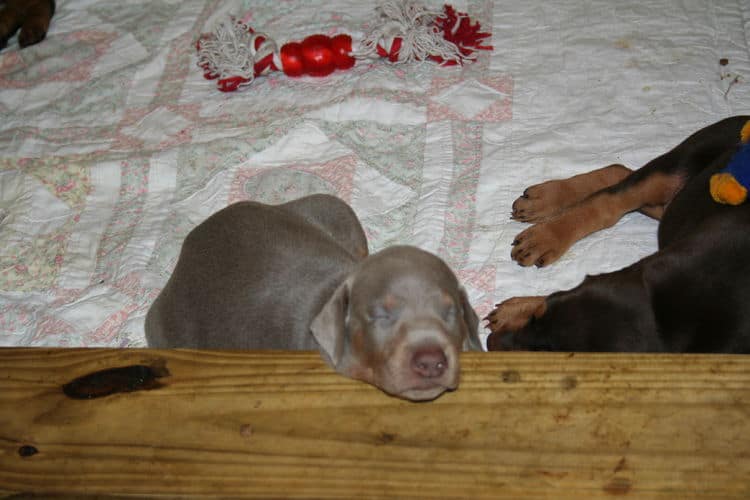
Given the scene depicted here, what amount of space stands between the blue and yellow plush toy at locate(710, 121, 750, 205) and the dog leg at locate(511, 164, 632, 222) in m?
0.93

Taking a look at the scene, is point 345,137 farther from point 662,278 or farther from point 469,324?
point 662,278

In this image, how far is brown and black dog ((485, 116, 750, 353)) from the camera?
307 cm

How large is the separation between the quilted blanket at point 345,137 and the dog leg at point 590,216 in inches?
3.1

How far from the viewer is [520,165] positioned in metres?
4.16

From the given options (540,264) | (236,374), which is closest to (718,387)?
(236,374)

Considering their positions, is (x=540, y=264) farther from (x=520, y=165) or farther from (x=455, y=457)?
(x=455, y=457)

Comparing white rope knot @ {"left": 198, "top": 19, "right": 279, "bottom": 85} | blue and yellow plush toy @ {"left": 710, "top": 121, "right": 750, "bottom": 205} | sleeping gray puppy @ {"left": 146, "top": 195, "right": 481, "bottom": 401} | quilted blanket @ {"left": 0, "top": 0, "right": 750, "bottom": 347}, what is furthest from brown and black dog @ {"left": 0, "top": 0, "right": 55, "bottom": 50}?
blue and yellow plush toy @ {"left": 710, "top": 121, "right": 750, "bottom": 205}

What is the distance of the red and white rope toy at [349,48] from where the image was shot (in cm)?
469

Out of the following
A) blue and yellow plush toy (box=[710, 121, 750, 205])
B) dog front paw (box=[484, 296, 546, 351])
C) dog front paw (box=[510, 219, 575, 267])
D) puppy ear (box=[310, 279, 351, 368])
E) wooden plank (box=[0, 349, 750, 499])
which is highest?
wooden plank (box=[0, 349, 750, 499])

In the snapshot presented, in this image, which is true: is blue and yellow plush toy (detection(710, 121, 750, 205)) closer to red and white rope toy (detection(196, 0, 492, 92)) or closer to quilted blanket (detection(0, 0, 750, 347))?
quilted blanket (detection(0, 0, 750, 347))

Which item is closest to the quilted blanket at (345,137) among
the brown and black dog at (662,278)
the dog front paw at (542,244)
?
the dog front paw at (542,244)

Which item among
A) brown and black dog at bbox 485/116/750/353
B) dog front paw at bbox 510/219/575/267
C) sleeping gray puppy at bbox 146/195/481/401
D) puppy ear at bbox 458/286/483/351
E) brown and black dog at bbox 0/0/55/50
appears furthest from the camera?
brown and black dog at bbox 0/0/55/50

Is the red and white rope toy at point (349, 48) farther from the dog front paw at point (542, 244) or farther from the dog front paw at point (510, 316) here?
the dog front paw at point (510, 316)

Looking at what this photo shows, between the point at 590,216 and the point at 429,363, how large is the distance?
1653mm
